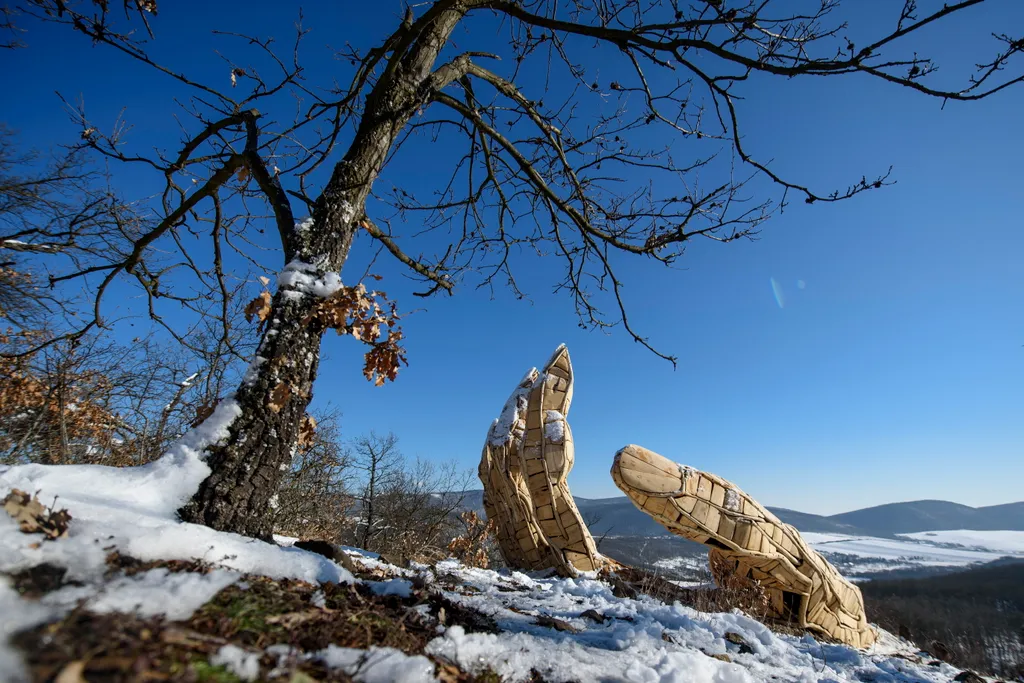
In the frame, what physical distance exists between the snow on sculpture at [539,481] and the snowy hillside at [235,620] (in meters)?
3.72

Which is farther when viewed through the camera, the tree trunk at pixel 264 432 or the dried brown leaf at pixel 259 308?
the dried brown leaf at pixel 259 308

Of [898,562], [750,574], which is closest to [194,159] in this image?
[750,574]

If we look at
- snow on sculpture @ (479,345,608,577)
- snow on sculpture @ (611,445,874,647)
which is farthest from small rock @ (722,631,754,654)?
snow on sculpture @ (479,345,608,577)

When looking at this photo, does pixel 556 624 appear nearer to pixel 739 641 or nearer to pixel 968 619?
pixel 739 641

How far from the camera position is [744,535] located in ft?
17.9

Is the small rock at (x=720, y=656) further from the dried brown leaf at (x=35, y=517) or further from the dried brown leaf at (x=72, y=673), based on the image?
the dried brown leaf at (x=35, y=517)

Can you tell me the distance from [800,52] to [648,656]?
3.74m

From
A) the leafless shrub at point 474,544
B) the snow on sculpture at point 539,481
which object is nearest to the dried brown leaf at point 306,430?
the snow on sculpture at point 539,481

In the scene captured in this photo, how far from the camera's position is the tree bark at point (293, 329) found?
2.36 metres

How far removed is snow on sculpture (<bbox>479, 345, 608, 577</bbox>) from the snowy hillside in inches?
147

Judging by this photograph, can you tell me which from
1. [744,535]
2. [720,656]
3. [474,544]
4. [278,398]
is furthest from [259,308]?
[474,544]

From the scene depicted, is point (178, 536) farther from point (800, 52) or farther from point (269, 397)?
point (800, 52)

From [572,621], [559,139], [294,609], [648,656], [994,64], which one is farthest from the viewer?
[559,139]

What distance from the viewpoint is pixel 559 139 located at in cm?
432
